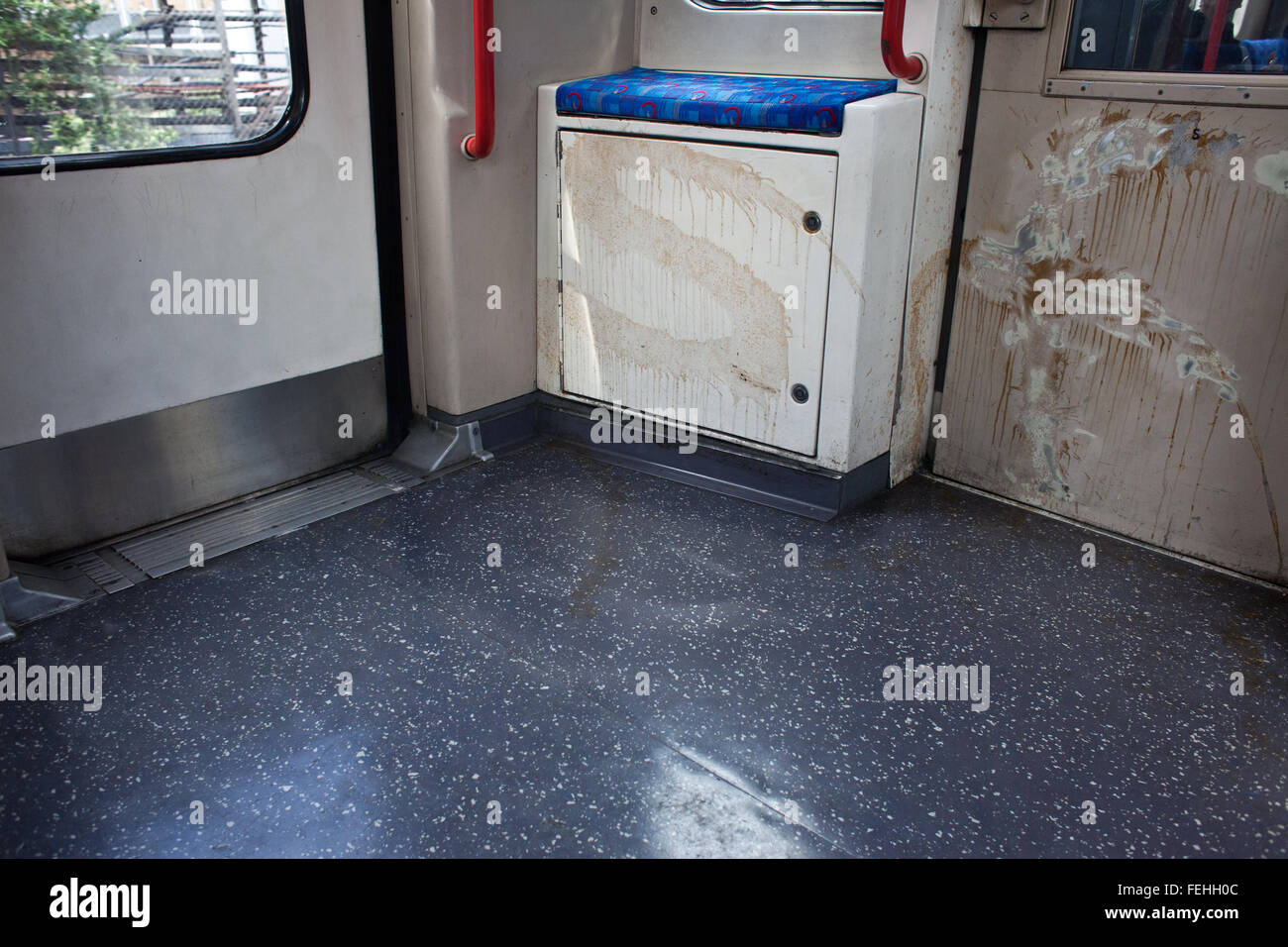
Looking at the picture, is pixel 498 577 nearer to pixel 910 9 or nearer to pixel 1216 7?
pixel 910 9

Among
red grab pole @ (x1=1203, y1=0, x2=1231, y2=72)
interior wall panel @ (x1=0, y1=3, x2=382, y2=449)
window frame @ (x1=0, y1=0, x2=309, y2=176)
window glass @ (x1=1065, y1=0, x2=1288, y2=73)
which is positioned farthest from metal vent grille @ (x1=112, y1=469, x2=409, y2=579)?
red grab pole @ (x1=1203, y1=0, x2=1231, y2=72)

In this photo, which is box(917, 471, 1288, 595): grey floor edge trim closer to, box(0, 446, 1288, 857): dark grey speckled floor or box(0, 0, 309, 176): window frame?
box(0, 446, 1288, 857): dark grey speckled floor

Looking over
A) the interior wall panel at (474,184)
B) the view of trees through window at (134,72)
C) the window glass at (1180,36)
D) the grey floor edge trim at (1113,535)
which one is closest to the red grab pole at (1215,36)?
the window glass at (1180,36)

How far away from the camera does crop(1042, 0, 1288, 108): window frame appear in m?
2.10

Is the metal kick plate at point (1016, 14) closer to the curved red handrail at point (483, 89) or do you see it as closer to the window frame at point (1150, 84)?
the window frame at point (1150, 84)

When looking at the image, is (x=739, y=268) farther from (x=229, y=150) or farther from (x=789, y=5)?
(x=229, y=150)

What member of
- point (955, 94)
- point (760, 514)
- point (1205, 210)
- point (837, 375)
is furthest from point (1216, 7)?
point (760, 514)

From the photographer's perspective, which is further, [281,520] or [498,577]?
[281,520]

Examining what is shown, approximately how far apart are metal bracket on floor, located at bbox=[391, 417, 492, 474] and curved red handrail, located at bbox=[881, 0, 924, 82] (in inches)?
61.5

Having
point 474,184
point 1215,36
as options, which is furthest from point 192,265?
point 1215,36

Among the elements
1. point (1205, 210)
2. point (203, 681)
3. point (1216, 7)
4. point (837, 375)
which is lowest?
point (203, 681)

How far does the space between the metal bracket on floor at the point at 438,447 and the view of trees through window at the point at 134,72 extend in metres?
0.99

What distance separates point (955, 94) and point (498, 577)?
67.1 inches

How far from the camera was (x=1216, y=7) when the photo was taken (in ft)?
6.98
